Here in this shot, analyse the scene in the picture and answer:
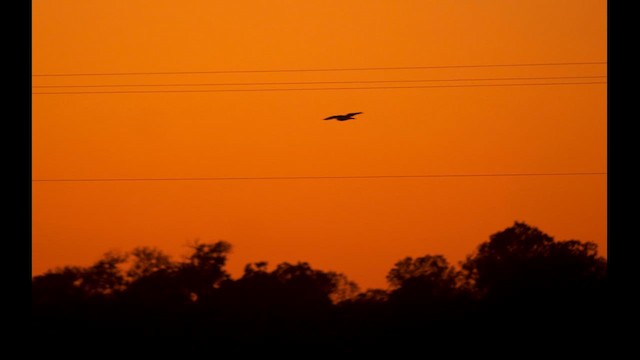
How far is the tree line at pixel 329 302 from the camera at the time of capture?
34.1 m

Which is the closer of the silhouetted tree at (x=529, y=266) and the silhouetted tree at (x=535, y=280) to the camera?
the silhouetted tree at (x=535, y=280)

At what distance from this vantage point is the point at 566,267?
4169cm

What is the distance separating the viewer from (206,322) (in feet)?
124

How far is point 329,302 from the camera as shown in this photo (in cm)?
4212

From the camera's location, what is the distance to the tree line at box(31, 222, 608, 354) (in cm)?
3412

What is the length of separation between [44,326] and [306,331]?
840cm

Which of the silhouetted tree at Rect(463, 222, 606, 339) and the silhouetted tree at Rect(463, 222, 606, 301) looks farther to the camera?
the silhouetted tree at Rect(463, 222, 606, 301)
